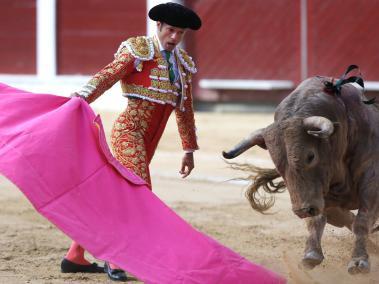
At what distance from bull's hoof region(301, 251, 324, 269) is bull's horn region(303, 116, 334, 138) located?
1.70 ft

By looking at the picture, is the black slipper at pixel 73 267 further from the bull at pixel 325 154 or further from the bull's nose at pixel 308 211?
the bull's nose at pixel 308 211

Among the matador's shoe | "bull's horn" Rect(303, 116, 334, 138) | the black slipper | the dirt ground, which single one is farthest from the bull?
the black slipper

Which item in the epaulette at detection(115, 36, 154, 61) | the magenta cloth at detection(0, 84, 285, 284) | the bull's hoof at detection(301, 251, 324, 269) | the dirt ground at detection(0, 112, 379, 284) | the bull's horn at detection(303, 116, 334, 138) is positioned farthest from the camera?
the dirt ground at detection(0, 112, 379, 284)

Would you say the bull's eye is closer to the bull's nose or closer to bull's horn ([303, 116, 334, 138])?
bull's horn ([303, 116, 334, 138])

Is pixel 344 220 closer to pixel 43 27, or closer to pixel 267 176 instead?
pixel 267 176

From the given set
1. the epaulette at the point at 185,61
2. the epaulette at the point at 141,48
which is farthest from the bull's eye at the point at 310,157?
the epaulette at the point at 141,48

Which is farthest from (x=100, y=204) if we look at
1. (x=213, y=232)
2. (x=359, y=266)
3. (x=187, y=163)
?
(x=213, y=232)

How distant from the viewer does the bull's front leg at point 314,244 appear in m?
4.01

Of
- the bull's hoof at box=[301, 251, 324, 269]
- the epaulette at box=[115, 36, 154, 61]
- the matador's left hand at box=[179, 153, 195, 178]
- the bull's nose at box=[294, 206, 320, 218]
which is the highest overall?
the epaulette at box=[115, 36, 154, 61]

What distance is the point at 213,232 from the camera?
557cm

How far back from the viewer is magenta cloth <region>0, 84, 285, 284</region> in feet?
12.0

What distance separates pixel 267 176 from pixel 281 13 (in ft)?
24.7

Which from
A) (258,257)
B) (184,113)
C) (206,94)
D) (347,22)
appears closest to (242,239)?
(258,257)

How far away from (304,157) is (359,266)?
473 mm
